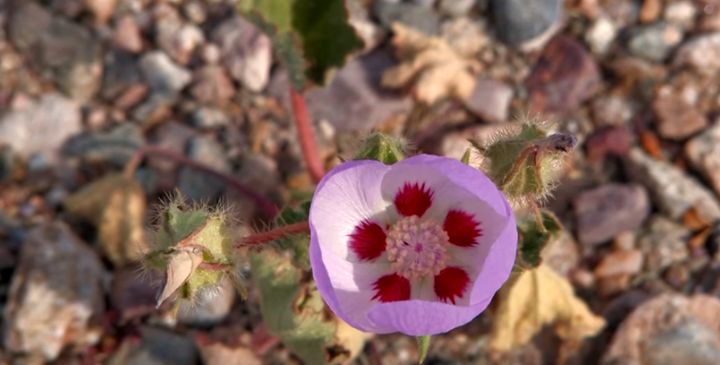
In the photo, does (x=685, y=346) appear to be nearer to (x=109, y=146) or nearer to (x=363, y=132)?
(x=363, y=132)

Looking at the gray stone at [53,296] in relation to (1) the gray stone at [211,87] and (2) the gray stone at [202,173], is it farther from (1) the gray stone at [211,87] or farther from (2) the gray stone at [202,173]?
(1) the gray stone at [211,87]

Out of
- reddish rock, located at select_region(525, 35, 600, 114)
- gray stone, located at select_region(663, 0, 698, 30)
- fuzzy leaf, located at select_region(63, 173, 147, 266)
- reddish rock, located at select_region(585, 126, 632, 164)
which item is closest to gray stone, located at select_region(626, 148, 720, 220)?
reddish rock, located at select_region(585, 126, 632, 164)

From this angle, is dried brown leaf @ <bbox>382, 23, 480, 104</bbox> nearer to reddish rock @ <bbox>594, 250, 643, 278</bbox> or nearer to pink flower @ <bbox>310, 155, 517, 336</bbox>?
reddish rock @ <bbox>594, 250, 643, 278</bbox>

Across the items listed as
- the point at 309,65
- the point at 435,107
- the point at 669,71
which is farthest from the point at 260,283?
the point at 669,71

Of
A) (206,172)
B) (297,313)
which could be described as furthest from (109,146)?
(297,313)

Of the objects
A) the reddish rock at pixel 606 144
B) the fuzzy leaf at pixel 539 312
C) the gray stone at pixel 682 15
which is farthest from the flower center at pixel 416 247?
the gray stone at pixel 682 15

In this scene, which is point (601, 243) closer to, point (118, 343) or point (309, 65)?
point (309, 65)
